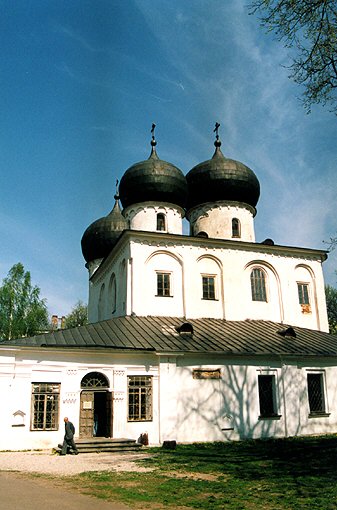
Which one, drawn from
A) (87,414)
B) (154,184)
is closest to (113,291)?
(154,184)

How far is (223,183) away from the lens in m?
26.2

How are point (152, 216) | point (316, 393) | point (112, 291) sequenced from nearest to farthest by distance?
point (316, 393) → point (152, 216) → point (112, 291)

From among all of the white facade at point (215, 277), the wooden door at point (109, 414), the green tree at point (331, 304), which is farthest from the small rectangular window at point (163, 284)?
the green tree at point (331, 304)

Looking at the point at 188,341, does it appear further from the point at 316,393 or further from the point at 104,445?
the point at 316,393

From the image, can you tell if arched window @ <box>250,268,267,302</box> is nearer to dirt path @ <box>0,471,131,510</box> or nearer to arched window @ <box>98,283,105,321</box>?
arched window @ <box>98,283,105,321</box>

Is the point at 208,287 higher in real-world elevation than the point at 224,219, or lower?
lower

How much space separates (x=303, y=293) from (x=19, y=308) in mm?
20023

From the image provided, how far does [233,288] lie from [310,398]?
586cm

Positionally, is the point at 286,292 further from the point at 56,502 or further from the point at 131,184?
the point at 56,502

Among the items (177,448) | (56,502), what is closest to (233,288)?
(177,448)

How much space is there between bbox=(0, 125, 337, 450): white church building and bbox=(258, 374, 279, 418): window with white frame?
0.05m

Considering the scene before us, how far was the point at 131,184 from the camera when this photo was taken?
1003 inches

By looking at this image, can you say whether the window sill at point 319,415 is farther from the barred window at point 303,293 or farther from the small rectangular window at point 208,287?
the small rectangular window at point 208,287

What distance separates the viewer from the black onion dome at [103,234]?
3095 centimetres
